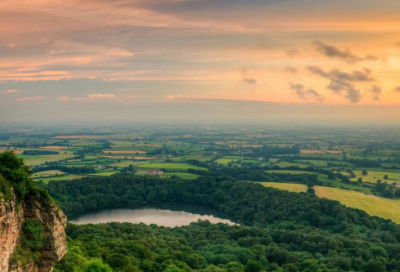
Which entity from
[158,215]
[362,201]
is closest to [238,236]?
[158,215]

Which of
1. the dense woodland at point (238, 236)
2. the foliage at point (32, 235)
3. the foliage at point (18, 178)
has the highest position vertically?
the foliage at point (18, 178)

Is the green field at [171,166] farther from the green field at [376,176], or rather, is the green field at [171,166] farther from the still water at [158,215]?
the green field at [376,176]

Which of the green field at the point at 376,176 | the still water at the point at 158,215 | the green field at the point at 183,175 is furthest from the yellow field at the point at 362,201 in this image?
the green field at the point at 183,175


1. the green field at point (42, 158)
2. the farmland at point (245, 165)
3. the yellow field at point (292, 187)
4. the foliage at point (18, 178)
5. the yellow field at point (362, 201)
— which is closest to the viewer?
the foliage at point (18, 178)

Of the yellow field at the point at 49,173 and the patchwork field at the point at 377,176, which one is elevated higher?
Answer: the patchwork field at the point at 377,176

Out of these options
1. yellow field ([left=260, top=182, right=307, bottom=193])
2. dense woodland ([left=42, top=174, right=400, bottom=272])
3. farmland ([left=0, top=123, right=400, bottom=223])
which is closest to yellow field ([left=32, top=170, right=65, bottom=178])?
farmland ([left=0, top=123, right=400, bottom=223])

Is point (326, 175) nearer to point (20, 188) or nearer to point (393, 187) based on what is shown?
point (393, 187)

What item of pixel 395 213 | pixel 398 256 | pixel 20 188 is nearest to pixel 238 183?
pixel 395 213
